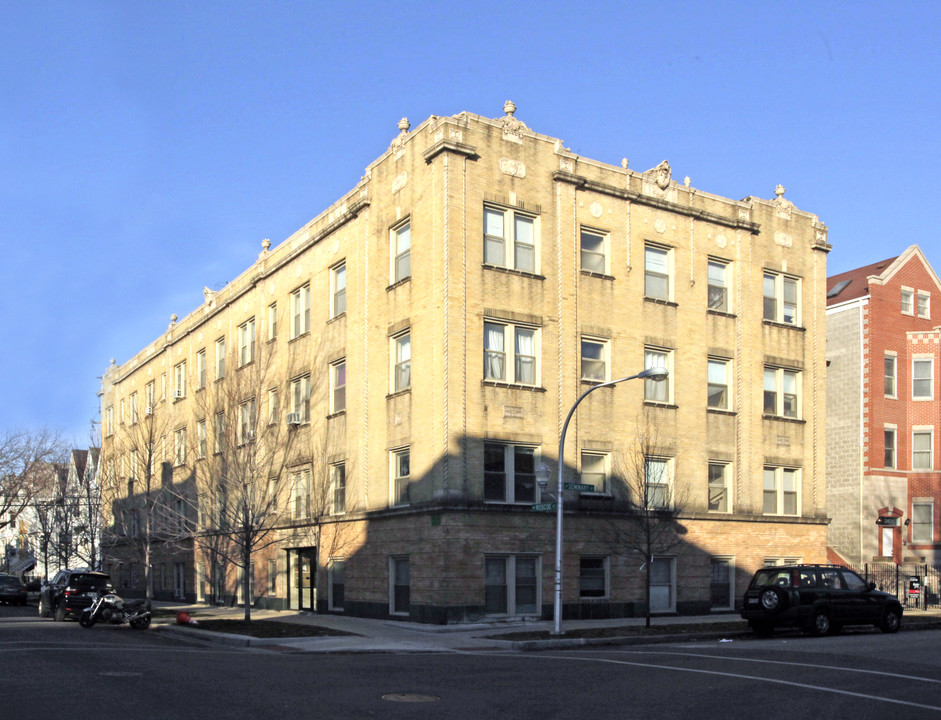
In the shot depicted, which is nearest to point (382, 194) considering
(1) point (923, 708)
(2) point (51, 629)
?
(2) point (51, 629)

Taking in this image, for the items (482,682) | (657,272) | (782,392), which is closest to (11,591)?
(657,272)

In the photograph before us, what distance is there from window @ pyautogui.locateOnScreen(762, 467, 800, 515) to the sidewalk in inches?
189

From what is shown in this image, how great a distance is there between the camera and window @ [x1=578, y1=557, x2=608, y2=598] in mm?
30520

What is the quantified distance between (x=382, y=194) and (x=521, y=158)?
4.81 m

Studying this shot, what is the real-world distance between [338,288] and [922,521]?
28.1 m

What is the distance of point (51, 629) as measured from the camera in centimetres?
2831

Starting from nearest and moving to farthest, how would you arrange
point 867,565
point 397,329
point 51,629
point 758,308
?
point 51,629
point 397,329
point 758,308
point 867,565

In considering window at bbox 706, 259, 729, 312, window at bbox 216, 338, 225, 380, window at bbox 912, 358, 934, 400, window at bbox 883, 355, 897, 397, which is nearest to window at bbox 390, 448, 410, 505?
window at bbox 706, 259, 729, 312

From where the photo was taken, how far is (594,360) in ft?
105

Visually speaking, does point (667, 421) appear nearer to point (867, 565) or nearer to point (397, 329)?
point (397, 329)

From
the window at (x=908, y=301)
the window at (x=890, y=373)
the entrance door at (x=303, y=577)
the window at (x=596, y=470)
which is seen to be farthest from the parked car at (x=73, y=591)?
the window at (x=908, y=301)

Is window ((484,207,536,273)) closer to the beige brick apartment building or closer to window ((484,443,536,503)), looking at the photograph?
the beige brick apartment building

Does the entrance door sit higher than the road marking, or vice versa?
the road marking

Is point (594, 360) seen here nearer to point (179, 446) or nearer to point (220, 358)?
point (220, 358)
